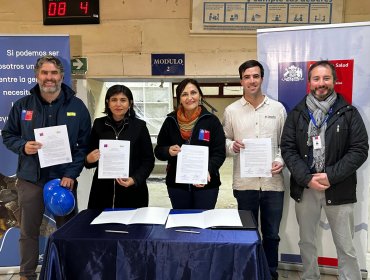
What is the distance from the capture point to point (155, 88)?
21.3 ft

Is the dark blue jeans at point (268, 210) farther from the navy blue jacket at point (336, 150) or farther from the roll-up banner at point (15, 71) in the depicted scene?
the roll-up banner at point (15, 71)

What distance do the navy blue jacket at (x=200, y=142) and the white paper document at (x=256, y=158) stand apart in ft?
0.54

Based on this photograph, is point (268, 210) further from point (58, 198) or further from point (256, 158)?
point (58, 198)

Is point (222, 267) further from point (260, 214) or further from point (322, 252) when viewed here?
point (322, 252)

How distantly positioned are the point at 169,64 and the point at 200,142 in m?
1.43

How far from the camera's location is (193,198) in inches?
96.7

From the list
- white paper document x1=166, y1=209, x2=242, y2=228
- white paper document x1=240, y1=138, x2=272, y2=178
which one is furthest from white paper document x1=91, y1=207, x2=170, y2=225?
white paper document x1=240, y1=138, x2=272, y2=178

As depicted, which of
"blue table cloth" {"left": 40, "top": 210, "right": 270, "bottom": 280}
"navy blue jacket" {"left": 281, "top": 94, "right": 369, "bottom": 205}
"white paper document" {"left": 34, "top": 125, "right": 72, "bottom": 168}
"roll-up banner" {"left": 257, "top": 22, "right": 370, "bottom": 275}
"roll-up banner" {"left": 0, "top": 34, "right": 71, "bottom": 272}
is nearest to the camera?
"blue table cloth" {"left": 40, "top": 210, "right": 270, "bottom": 280}

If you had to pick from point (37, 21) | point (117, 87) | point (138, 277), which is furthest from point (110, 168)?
point (37, 21)

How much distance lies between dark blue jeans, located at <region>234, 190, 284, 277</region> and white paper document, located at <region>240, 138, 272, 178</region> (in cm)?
19

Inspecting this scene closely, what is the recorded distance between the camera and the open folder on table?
1.78 m

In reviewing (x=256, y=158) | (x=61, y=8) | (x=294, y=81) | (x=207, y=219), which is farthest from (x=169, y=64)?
(x=207, y=219)

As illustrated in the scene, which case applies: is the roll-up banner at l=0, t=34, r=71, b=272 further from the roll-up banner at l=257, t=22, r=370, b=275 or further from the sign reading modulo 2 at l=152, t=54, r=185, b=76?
the roll-up banner at l=257, t=22, r=370, b=275

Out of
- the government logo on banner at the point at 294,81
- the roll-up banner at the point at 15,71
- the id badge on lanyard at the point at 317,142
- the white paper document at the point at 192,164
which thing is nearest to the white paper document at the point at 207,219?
the white paper document at the point at 192,164
